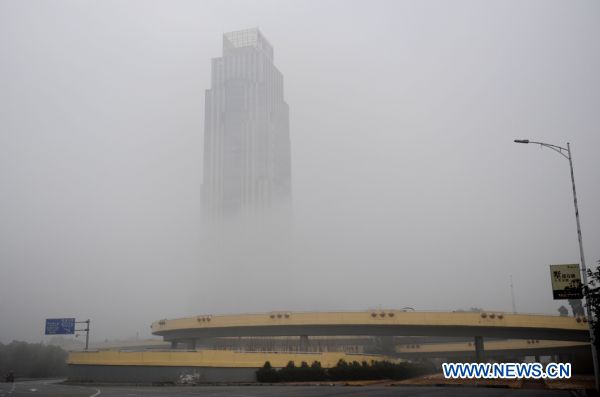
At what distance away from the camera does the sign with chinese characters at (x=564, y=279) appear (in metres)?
36.8

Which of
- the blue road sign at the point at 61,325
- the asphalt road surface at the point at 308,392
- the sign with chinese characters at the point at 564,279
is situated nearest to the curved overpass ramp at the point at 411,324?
the blue road sign at the point at 61,325

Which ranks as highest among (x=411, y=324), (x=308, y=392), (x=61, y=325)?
(x=61, y=325)

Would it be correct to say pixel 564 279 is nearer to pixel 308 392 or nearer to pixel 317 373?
pixel 308 392

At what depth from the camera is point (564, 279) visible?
122ft

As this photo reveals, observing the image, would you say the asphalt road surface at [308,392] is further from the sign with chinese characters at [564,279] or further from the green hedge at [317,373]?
the green hedge at [317,373]

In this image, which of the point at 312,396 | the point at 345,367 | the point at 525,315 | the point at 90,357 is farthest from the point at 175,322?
the point at 312,396

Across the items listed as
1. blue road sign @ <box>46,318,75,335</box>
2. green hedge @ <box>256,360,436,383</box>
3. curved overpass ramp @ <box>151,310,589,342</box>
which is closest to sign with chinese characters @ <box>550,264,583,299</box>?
green hedge @ <box>256,360,436,383</box>

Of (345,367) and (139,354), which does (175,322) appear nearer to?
(139,354)

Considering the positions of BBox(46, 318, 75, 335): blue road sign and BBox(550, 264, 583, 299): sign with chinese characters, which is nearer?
BBox(550, 264, 583, 299): sign with chinese characters

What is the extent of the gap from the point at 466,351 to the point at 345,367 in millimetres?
66065

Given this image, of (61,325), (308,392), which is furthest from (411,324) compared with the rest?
(61,325)

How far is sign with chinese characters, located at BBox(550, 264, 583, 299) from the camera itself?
36750 mm

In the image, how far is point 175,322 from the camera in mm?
95125

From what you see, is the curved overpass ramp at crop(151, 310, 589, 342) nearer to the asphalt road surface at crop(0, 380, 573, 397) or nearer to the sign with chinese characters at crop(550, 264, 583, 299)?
the asphalt road surface at crop(0, 380, 573, 397)
